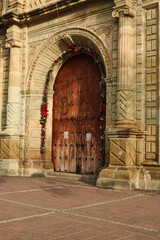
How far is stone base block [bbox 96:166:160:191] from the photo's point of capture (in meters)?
8.82

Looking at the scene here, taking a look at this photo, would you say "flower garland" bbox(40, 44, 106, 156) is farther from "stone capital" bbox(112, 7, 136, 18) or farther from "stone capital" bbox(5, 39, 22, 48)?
"stone capital" bbox(112, 7, 136, 18)

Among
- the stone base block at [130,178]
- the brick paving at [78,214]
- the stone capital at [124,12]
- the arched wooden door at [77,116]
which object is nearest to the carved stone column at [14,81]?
the arched wooden door at [77,116]

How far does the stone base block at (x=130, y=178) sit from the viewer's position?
28.9ft

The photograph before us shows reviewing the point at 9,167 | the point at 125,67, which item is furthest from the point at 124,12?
the point at 9,167

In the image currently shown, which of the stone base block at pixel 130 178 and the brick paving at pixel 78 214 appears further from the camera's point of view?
the stone base block at pixel 130 178

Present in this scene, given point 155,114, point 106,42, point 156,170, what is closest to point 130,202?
point 156,170

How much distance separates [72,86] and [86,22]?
91.6 inches

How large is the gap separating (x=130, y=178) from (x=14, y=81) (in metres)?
6.18

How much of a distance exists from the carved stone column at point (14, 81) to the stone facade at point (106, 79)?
0.04 m

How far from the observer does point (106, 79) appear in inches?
406

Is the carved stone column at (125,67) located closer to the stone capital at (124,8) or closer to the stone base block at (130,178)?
the stone capital at (124,8)

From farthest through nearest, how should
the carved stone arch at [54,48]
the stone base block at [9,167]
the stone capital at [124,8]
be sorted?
1. the stone base block at [9,167]
2. the carved stone arch at [54,48]
3. the stone capital at [124,8]

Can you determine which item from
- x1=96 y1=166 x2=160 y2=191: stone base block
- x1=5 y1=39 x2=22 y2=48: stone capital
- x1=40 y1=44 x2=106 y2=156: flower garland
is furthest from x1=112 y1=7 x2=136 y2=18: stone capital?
x1=5 y1=39 x2=22 y2=48: stone capital

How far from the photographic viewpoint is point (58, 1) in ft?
38.1
